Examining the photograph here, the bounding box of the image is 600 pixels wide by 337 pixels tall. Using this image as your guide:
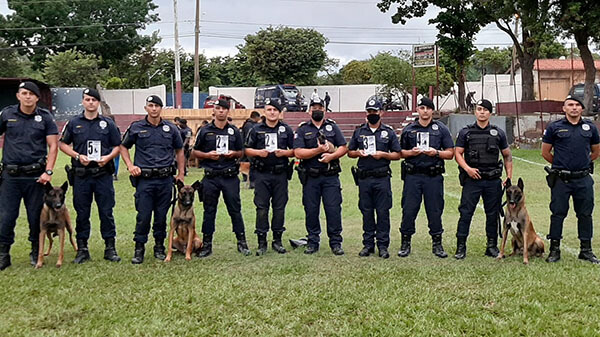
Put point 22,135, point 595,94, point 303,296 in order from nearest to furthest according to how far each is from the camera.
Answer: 1. point 303,296
2. point 22,135
3. point 595,94

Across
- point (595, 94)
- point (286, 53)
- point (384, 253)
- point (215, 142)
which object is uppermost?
point (286, 53)

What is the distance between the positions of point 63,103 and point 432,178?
29716mm

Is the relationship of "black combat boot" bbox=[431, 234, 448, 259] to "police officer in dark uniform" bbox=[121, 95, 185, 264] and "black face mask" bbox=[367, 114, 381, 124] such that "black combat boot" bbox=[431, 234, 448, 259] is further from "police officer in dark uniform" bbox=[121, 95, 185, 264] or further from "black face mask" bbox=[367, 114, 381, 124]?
"police officer in dark uniform" bbox=[121, 95, 185, 264]

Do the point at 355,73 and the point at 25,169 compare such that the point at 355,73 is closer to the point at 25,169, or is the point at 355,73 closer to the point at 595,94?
the point at 595,94

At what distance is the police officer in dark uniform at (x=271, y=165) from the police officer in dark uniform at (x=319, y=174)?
7.2 inches

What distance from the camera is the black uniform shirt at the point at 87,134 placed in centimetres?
606

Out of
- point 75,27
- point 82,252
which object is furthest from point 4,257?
point 75,27

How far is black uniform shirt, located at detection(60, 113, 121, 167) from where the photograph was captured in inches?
239

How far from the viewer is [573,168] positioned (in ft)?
19.7

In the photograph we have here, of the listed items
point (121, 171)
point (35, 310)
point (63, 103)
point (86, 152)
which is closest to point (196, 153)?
point (86, 152)

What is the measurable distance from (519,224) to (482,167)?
78 centimetres

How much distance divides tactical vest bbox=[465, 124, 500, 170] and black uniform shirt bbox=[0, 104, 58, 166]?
4850mm

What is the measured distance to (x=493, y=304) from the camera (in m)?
4.68

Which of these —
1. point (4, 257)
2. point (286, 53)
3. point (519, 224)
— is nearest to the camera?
point (4, 257)
